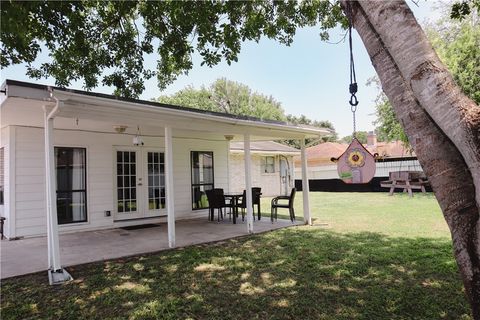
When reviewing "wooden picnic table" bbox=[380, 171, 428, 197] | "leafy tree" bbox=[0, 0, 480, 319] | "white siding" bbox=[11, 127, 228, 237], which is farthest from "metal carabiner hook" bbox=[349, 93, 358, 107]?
"wooden picnic table" bbox=[380, 171, 428, 197]

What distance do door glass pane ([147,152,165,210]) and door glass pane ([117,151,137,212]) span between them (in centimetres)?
46

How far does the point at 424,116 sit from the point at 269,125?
5891 mm

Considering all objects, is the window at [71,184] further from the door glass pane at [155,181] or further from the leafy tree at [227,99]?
the leafy tree at [227,99]

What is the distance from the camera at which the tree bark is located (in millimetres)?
1566

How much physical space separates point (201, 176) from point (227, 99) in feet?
95.0

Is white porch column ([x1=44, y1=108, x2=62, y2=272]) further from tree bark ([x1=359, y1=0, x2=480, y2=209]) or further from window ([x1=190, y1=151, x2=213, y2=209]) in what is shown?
window ([x1=190, y1=151, x2=213, y2=209])

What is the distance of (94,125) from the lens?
299 inches

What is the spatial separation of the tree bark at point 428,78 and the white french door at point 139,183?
8.16 m

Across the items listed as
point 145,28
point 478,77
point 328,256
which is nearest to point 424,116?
point 328,256

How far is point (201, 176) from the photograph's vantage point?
10555mm

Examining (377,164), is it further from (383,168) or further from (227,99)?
(227,99)

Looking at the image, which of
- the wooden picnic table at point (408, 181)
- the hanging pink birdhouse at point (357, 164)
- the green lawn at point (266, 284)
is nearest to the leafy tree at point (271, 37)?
the green lawn at point (266, 284)

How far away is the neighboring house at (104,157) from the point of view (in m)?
5.02

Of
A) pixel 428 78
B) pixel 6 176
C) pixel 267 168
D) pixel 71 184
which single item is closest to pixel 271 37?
pixel 428 78
